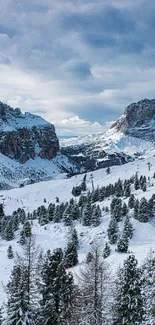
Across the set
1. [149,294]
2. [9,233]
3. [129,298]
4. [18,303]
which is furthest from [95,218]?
[18,303]

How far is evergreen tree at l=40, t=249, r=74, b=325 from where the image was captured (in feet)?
99.7

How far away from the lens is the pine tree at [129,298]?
31906 millimetres

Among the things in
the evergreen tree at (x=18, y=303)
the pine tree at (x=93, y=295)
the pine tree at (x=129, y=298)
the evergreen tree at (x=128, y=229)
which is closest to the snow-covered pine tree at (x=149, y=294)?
the pine tree at (x=129, y=298)

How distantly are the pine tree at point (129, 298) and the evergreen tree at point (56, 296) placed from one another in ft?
17.5

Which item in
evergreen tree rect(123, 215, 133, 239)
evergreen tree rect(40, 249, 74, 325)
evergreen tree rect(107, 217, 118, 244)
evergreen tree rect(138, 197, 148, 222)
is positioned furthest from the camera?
evergreen tree rect(138, 197, 148, 222)

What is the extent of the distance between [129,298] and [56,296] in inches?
293

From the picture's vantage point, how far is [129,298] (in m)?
32.0

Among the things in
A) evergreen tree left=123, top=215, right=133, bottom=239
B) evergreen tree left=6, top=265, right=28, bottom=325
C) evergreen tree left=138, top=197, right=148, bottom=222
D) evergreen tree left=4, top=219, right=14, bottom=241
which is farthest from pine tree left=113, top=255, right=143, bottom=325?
evergreen tree left=4, top=219, right=14, bottom=241

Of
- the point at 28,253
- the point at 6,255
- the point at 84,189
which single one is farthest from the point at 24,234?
the point at 84,189

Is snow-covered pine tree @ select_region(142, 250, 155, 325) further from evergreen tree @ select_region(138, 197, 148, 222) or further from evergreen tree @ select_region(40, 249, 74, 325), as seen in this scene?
evergreen tree @ select_region(138, 197, 148, 222)

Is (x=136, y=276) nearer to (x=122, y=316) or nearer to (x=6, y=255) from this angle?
(x=122, y=316)

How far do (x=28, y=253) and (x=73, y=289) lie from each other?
595 cm

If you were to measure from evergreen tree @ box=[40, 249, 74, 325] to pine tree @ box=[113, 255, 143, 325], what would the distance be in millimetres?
5334

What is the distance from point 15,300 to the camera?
1161 inches
